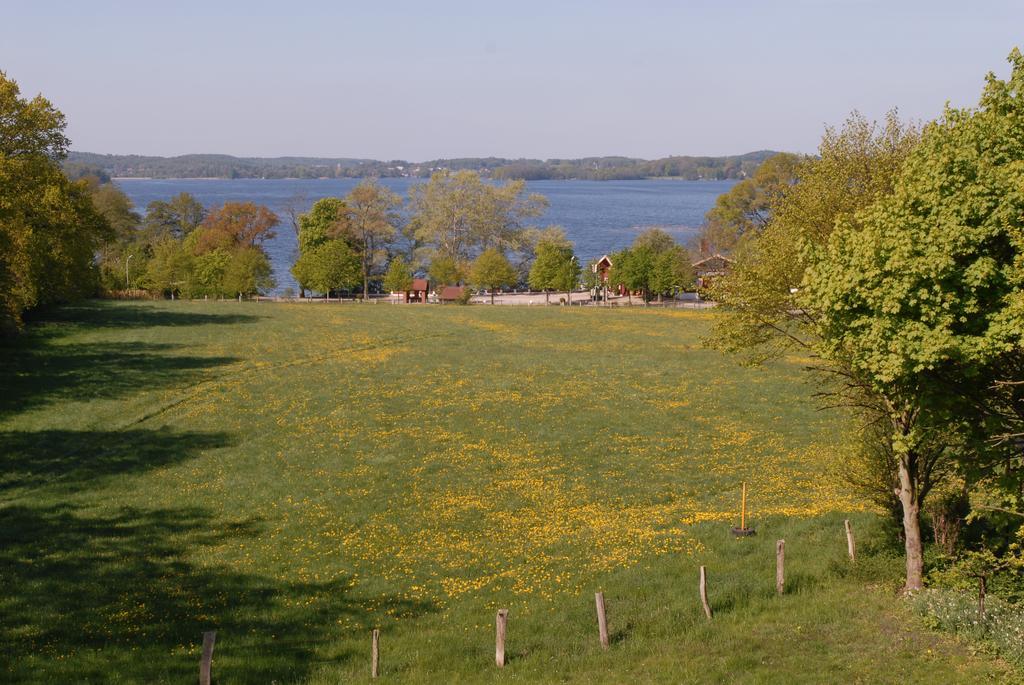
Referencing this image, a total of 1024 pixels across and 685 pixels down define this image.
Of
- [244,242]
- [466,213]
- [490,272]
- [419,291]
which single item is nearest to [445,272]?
[419,291]

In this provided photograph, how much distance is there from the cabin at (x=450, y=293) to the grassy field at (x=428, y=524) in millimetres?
51267

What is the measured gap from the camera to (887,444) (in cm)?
2606

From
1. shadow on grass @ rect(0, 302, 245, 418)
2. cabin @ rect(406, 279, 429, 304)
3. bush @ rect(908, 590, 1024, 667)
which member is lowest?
shadow on grass @ rect(0, 302, 245, 418)

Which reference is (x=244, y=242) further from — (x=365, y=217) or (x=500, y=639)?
(x=500, y=639)

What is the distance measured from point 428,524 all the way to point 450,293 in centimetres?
8755

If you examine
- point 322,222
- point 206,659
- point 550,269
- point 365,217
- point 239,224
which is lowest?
point 206,659

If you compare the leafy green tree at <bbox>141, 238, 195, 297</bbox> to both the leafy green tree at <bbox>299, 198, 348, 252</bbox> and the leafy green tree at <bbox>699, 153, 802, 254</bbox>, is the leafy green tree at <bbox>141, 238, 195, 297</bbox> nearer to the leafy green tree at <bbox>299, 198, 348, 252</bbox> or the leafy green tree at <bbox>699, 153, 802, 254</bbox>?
the leafy green tree at <bbox>299, 198, 348, 252</bbox>

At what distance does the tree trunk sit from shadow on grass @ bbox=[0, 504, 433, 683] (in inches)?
528

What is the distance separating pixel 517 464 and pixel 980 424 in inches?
889

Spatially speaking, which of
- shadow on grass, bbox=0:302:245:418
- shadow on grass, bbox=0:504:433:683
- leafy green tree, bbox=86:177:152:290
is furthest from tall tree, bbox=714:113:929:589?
leafy green tree, bbox=86:177:152:290

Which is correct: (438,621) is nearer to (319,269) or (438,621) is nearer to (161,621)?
(161,621)

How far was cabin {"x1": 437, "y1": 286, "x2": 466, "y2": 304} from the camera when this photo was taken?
116938 mm

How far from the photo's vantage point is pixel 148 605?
24.9 metres

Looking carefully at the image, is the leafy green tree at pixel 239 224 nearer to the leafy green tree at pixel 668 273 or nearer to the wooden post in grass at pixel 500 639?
the leafy green tree at pixel 668 273
